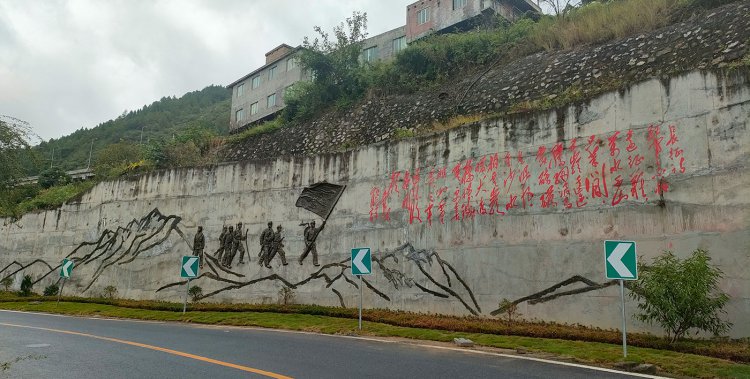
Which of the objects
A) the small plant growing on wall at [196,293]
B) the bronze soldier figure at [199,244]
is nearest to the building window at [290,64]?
the bronze soldier figure at [199,244]

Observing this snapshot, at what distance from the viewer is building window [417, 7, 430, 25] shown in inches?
1410

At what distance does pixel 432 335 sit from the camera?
1156 cm

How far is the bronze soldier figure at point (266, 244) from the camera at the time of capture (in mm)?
18891

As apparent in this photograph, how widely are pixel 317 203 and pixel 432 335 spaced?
8.04 metres

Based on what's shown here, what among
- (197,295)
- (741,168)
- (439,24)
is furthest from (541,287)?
(439,24)

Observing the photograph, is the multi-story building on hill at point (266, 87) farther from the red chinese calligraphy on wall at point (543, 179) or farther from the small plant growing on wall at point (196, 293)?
the red chinese calligraphy on wall at point (543, 179)

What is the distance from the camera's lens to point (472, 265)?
13977 millimetres

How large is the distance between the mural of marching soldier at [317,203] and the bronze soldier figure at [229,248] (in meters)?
3.28

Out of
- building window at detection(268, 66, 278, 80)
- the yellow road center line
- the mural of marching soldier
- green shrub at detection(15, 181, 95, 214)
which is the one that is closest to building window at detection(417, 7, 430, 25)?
building window at detection(268, 66, 278, 80)

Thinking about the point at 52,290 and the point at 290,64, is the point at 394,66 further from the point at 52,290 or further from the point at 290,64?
the point at 52,290

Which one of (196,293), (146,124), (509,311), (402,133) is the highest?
(146,124)

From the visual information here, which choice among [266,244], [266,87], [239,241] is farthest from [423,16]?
[266,244]

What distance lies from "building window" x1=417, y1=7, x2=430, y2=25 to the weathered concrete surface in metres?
20.7

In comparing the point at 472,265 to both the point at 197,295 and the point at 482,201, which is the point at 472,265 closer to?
the point at 482,201
